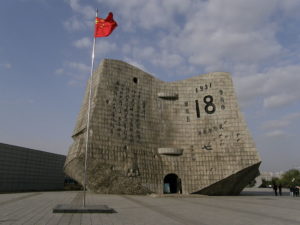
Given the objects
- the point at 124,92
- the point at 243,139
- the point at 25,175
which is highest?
the point at 124,92

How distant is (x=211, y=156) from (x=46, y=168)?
75.4 ft

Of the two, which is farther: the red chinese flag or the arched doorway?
the arched doorway

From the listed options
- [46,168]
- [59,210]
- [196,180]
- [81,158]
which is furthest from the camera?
[46,168]

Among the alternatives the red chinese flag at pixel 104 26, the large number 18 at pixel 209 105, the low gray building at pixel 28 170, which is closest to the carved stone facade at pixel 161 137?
the large number 18 at pixel 209 105

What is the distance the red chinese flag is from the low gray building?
65.1 ft

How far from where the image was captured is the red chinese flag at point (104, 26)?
16219 mm

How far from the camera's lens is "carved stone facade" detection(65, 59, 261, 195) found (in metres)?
25.4

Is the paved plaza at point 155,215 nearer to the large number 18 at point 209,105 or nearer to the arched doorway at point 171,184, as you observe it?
the arched doorway at point 171,184

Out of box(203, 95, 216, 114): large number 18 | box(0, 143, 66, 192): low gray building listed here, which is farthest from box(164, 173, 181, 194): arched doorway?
box(0, 143, 66, 192): low gray building

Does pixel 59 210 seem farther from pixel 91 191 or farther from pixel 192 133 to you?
pixel 192 133

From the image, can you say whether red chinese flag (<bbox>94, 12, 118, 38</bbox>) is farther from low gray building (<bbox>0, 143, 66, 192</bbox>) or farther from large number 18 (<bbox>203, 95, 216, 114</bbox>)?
low gray building (<bbox>0, 143, 66, 192</bbox>)

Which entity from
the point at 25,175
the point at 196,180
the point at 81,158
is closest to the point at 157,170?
the point at 196,180

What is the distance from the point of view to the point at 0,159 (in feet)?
91.8

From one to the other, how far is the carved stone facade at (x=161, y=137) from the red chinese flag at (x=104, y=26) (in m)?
11.2
